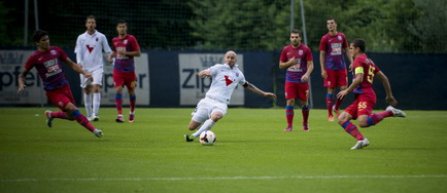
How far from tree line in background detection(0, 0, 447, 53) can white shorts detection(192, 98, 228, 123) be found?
18335mm

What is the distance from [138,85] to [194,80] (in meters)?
1.93

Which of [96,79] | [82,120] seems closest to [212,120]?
[82,120]

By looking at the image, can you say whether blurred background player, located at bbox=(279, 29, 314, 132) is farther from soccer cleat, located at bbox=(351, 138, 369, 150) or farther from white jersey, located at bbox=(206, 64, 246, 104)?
soccer cleat, located at bbox=(351, 138, 369, 150)

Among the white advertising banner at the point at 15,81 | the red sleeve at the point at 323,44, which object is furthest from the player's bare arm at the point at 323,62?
the white advertising banner at the point at 15,81

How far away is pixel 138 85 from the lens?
30.5m

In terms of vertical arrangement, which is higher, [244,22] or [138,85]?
[244,22]

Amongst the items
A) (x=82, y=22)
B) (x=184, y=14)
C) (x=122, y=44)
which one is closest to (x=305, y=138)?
(x=122, y=44)

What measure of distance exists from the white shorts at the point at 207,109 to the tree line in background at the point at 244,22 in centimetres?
1833

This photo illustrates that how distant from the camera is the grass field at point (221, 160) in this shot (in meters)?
10.2

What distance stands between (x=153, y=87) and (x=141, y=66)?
833 millimetres

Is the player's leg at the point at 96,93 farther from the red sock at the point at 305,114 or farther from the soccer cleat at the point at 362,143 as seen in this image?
the soccer cleat at the point at 362,143

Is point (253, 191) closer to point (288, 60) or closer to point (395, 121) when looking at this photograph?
point (288, 60)

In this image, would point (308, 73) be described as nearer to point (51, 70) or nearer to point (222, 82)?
point (222, 82)

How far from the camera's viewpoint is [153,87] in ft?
101
